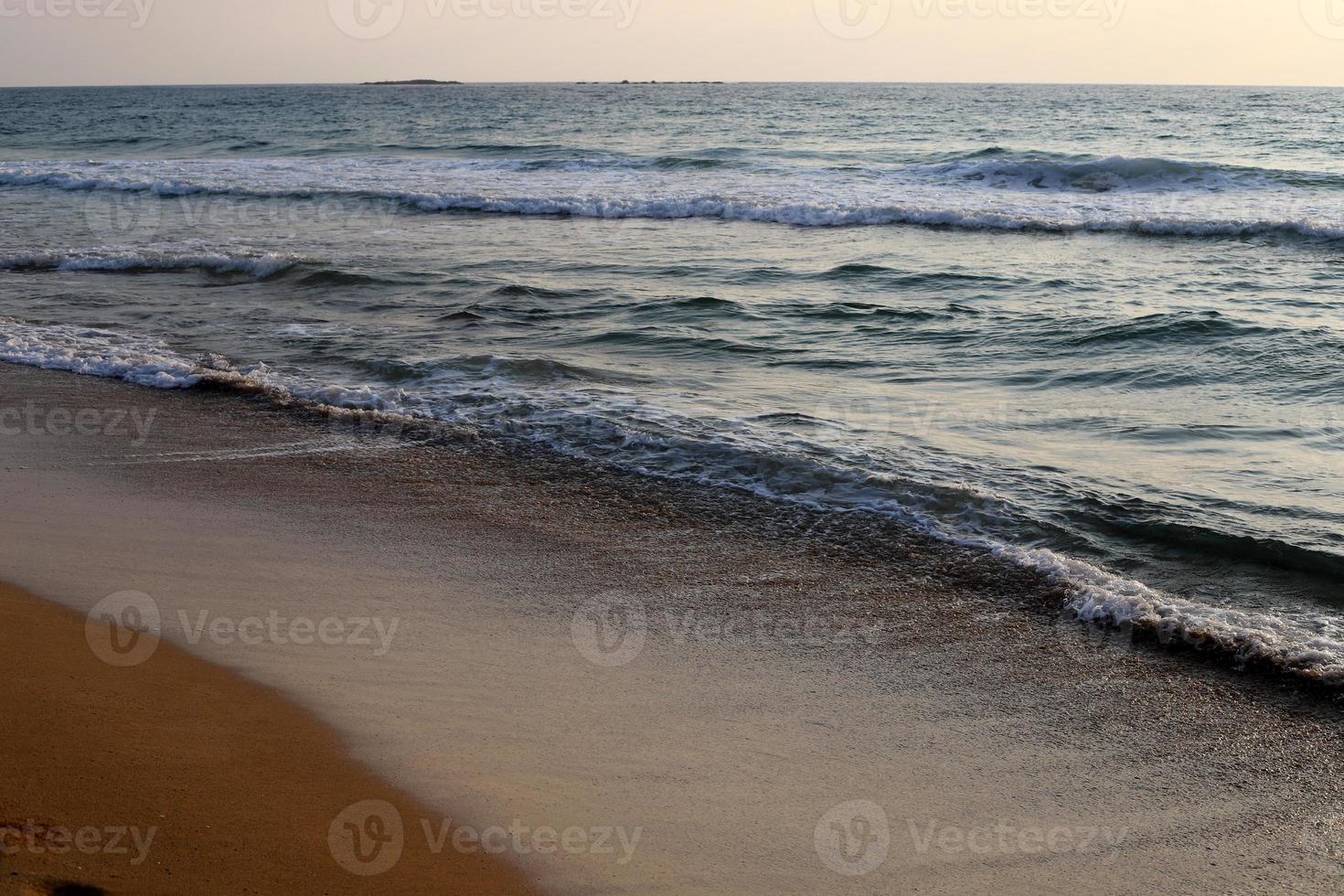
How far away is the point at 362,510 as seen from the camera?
18.4 ft

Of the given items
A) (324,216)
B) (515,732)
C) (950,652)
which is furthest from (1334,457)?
(324,216)

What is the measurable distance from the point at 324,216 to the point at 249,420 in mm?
13263

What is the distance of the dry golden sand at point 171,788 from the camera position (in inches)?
107

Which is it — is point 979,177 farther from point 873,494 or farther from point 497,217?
point 873,494
